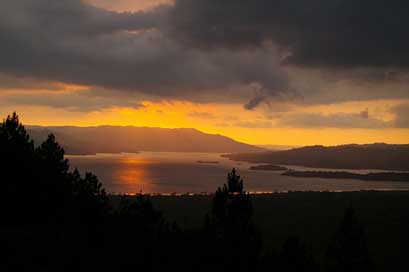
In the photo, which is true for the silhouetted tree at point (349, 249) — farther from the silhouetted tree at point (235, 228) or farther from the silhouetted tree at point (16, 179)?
the silhouetted tree at point (16, 179)

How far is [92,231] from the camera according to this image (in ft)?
75.8

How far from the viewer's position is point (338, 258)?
42.3 metres

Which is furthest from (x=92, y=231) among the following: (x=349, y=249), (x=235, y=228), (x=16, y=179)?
(x=349, y=249)

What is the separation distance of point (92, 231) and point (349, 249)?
92.3ft

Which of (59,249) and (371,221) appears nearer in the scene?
(59,249)

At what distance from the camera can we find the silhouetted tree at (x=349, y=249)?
41875 mm

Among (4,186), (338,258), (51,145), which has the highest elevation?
(51,145)

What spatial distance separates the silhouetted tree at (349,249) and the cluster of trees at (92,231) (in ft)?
17.0

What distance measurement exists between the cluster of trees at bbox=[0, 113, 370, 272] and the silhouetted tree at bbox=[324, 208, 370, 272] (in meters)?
5.18

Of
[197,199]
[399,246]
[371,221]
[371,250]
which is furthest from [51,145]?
[197,199]

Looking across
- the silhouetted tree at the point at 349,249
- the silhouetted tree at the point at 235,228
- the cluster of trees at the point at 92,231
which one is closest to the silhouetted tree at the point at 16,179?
the cluster of trees at the point at 92,231

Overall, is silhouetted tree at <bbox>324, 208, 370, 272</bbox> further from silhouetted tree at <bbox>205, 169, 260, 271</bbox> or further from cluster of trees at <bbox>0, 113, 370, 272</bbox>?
silhouetted tree at <bbox>205, 169, 260, 271</bbox>

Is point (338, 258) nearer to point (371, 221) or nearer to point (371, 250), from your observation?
point (371, 250)

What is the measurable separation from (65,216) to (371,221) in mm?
123467
